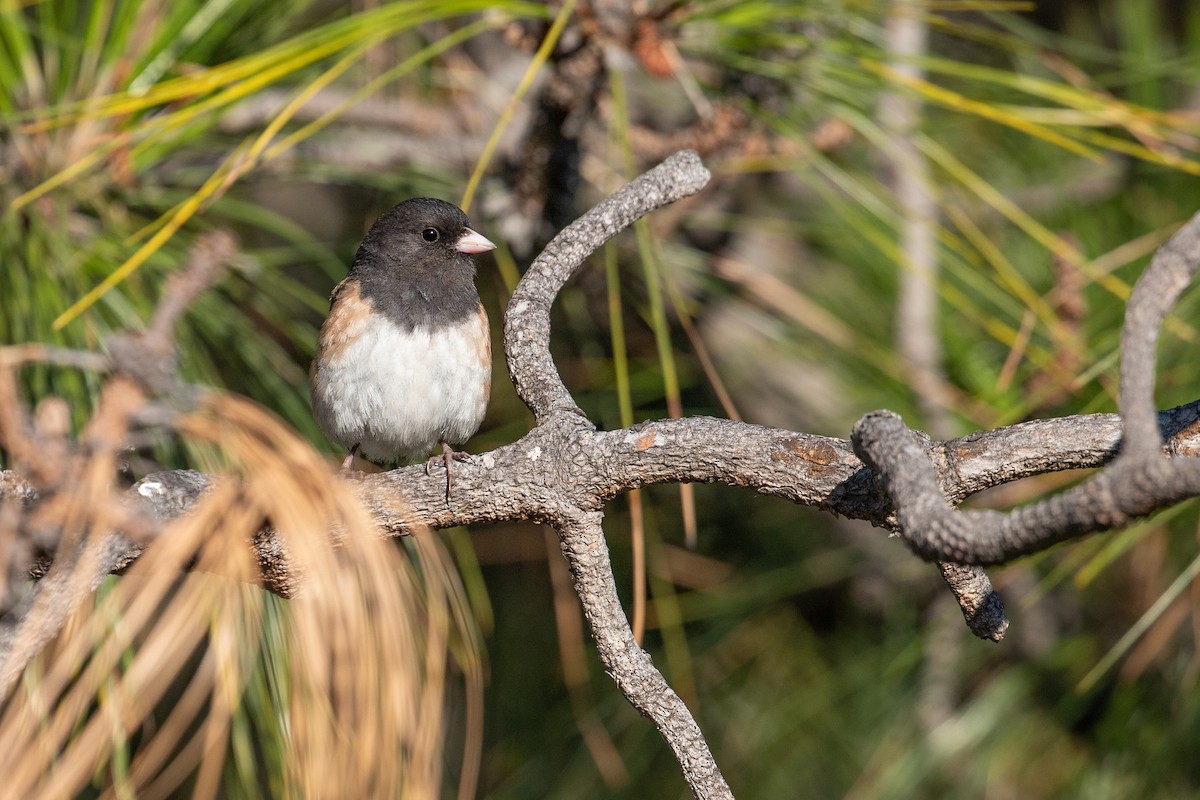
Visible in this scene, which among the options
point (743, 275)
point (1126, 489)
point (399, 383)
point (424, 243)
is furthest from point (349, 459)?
point (1126, 489)

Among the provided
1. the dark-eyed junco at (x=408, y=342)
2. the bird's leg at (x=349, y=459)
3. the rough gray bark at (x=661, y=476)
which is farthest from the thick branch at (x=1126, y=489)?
the bird's leg at (x=349, y=459)

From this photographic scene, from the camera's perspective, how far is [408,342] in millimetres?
1887

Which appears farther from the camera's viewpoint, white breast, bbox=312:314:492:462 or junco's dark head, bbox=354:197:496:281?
junco's dark head, bbox=354:197:496:281

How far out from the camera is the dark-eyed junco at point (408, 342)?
1856 millimetres

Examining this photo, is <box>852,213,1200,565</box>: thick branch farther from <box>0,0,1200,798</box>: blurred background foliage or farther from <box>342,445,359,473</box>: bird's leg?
<box>342,445,359,473</box>: bird's leg

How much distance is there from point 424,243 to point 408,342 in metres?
0.20

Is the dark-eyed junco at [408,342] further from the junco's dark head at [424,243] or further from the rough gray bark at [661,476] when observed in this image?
the rough gray bark at [661,476]

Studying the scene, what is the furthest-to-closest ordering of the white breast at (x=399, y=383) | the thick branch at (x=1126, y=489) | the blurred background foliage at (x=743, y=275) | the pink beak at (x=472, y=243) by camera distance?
the pink beak at (x=472, y=243)
the white breast at (x=399, y=383)
the blurred background foliage at (x=743, y=275)
the thick branch at (x=1126, y=489)

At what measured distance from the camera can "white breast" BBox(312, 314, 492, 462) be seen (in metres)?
1.85

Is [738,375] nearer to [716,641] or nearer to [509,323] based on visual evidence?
[716,641]

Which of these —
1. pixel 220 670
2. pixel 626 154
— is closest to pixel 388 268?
pixel 626 154

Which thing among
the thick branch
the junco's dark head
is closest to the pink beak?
the junco's dark head

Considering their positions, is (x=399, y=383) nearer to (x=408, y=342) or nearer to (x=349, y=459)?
(x=408, y=342)

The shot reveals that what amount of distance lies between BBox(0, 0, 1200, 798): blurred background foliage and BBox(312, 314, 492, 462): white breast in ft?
0.19
